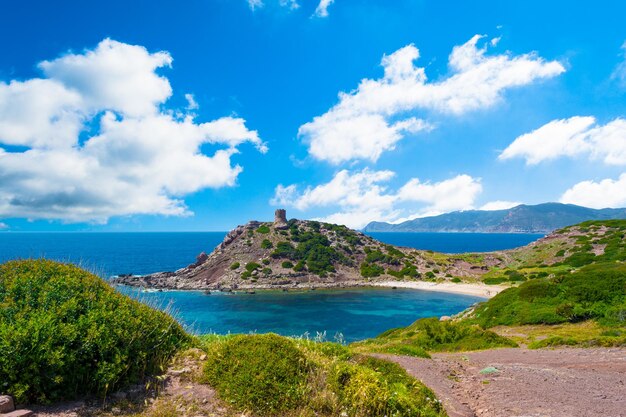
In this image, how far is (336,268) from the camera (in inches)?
4149

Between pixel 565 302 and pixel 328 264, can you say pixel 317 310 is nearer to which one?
pixel 328 264

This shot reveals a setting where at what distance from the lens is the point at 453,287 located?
8581 centimetres

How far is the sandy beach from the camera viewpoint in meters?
76.4

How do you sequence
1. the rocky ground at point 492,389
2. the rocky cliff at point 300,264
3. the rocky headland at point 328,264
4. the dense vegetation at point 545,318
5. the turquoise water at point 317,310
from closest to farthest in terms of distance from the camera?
the rocky ground at point 492,389, the dense vegetation at point 545,318, the turquoise water at point 317,310, the rocky headland at point 328,264, the rocky cliff at point 300,264

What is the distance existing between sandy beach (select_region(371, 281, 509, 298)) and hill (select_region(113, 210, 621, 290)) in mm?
3347

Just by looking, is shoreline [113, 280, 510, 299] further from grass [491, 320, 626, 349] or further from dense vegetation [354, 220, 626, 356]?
grass [491, 320, 626, 349]

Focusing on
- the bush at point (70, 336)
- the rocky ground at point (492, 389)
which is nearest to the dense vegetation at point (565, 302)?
the rocky ground at point (492, 389)

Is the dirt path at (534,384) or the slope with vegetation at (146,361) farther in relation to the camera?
the dirt path at (534,384)

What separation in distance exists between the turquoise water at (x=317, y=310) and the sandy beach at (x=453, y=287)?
3525mm

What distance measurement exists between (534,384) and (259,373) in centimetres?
1014

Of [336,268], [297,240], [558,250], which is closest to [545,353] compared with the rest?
[336,268]

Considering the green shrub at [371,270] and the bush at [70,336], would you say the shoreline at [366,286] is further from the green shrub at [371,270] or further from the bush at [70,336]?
the bush at [70,336]

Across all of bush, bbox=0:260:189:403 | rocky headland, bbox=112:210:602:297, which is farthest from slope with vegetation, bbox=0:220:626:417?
rocky headland, bbox=112:210:602:297

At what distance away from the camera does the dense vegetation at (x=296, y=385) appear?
299 inches
